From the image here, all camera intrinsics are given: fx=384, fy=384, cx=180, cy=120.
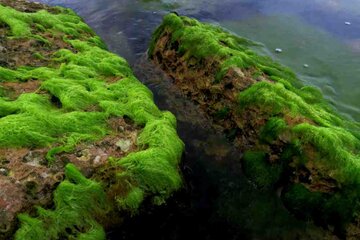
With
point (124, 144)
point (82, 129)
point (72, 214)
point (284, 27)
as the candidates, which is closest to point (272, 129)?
point (124, 144)

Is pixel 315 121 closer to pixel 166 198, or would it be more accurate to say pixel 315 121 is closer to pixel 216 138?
pixel 216 138

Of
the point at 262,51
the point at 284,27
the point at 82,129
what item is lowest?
the point at 262,51

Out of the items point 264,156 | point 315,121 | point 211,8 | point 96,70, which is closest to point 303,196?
point 264,156

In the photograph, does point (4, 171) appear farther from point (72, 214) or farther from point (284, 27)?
point (284, 27)

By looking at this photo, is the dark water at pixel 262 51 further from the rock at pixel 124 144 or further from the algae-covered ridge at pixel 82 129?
the rock at pixel 124 144

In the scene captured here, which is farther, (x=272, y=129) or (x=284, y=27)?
(x=284, y=27)

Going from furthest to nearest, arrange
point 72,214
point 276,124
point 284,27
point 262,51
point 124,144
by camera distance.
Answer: point 284,27 < point 262,51 < point 276,124 < point 124,144 < point 72,214

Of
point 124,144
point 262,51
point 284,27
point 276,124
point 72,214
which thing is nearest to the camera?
point 72,214
